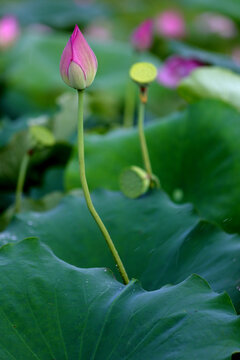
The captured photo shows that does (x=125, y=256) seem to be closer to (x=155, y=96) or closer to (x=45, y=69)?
(x=155, y=96)

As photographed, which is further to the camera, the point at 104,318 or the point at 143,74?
the point at 143,74

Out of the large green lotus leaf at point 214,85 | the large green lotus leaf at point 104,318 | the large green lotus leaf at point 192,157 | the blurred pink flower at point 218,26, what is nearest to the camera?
the large green lotus leaf at point 104,318

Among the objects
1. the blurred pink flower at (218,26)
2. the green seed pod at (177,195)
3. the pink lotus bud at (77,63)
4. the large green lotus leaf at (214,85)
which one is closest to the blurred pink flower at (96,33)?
the blurred pink flower at (218,26)

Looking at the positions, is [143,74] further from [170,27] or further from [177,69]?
[170,27]

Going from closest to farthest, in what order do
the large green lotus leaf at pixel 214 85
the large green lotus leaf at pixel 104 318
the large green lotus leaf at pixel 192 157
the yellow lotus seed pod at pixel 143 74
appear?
1. the large green lotus leaf at pixel 104 318
2. the yellow lotus seed pod at pixel 143 74
3. the large green lotus leaf at pixel 192 157
4. the large green lotus leaf at pixel 214 85

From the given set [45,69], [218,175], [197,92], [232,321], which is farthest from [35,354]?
[45,69]

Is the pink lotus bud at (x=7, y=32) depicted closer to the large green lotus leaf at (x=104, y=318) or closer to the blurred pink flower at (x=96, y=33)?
the blurred pink flower at (x=96, y=33)

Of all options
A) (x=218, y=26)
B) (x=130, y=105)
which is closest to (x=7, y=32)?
(x=130, y=105)

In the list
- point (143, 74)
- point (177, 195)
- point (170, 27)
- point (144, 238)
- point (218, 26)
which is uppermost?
point (143, 74)
